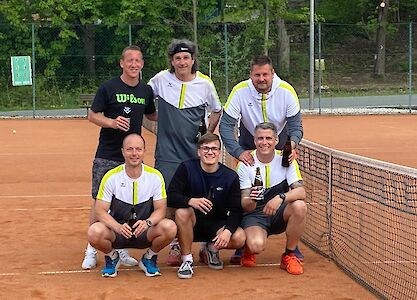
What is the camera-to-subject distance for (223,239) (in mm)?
5977

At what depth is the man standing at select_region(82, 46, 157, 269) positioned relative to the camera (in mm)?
6250

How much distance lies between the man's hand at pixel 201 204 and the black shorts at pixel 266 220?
0.46m

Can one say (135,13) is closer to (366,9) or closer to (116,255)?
(366,9)

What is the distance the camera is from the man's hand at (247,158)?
620cm

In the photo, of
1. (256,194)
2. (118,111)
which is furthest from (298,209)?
(118,111)

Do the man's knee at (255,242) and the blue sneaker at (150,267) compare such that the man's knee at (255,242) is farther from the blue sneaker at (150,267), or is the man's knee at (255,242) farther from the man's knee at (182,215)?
the blue sneaker at (150,267)

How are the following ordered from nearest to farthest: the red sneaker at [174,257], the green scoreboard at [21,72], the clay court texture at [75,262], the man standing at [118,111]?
1. the clay court texture at [75,262]
2. the man standing at [118,111]
3. the red sneaker at [174,257]
4. the green scoreboard at [21,72]

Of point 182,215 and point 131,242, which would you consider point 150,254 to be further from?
point 182,215

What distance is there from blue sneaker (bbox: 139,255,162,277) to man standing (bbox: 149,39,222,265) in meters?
0.34

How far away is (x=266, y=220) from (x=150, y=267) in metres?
0.98

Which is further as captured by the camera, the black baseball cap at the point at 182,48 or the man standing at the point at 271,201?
the black baseball cap at the point at 182,48

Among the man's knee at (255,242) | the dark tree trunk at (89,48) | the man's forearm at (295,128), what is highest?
the dark tree trunk at (89,48)

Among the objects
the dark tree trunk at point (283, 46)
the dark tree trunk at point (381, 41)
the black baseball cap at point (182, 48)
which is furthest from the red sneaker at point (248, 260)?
the dark tree trunk at point (381, 41)

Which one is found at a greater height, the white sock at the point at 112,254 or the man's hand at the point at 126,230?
the man's hand at the point at 126,230
